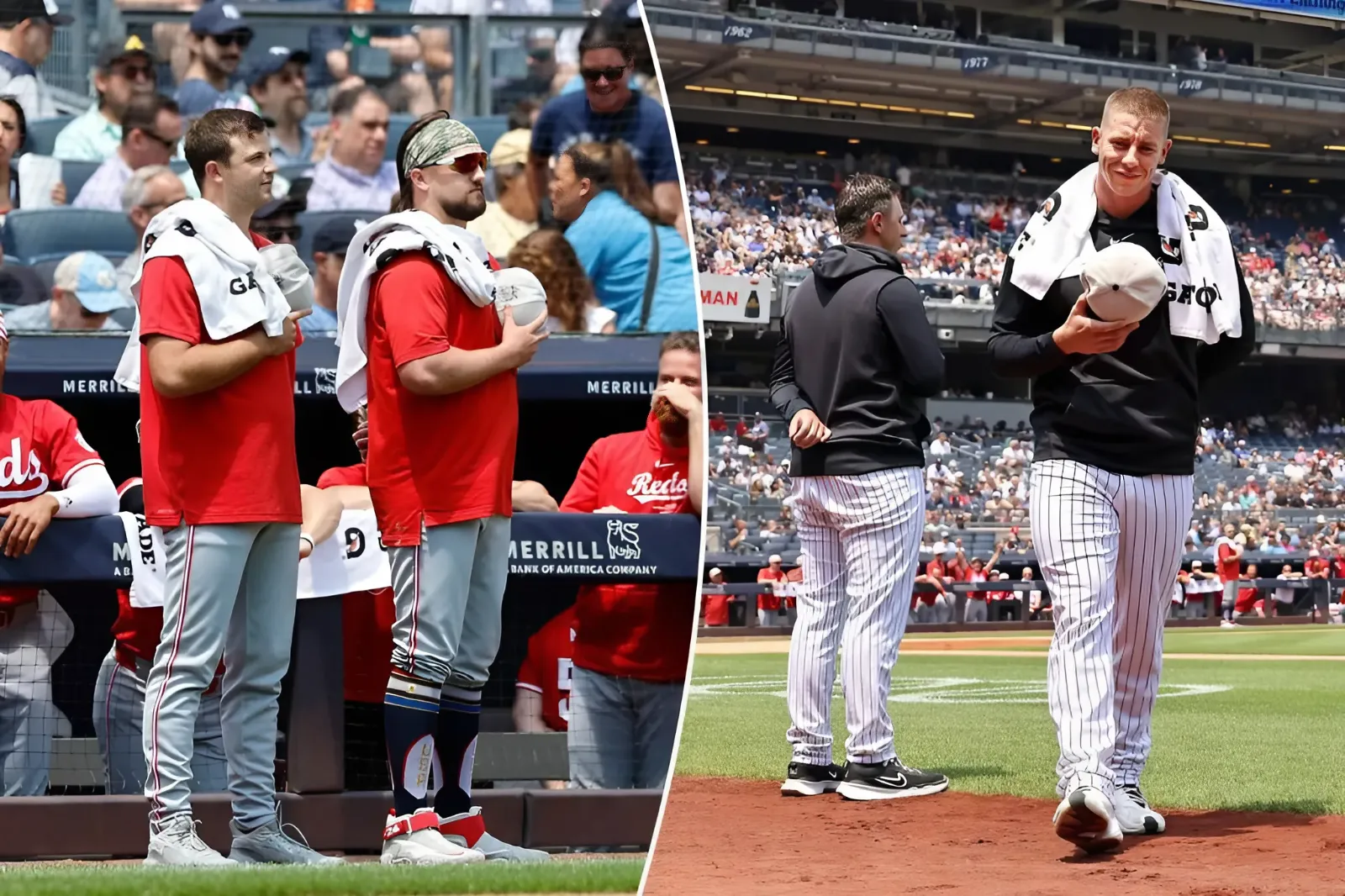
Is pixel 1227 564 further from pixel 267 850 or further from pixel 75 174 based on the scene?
pixel 267 850

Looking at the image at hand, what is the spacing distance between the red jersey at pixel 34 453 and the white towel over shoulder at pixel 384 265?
61 centimetres

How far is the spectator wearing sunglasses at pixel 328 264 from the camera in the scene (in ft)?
10.6

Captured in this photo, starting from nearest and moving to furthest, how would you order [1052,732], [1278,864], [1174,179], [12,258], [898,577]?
[12,258] → [1278,864] → [1174,179] → [898,577] → [1052,732]

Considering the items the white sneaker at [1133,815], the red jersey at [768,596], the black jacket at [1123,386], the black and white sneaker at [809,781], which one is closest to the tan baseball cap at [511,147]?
the black jacket at [1123,386]

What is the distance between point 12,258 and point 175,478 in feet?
4.56

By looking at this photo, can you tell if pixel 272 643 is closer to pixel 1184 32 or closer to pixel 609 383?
pixel 609 383

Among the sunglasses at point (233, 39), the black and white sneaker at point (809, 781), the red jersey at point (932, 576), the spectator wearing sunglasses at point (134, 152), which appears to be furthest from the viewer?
the red jersey at point (932, 576)

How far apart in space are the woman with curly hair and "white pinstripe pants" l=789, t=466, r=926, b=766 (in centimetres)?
199

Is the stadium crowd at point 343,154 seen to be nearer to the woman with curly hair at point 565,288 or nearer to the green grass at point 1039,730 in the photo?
the woman with curly hair at point 565,288

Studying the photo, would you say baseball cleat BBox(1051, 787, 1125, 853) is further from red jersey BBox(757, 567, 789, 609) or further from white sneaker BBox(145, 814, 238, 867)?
red jersey BBox(757, 567, 789, 609)

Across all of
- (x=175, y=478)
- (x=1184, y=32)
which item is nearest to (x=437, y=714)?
(x=175, y=478)

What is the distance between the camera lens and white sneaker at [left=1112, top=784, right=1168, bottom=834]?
3.63 metres

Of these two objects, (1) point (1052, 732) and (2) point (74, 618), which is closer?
(2) point (74, 618)

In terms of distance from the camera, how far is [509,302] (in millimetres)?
1809
